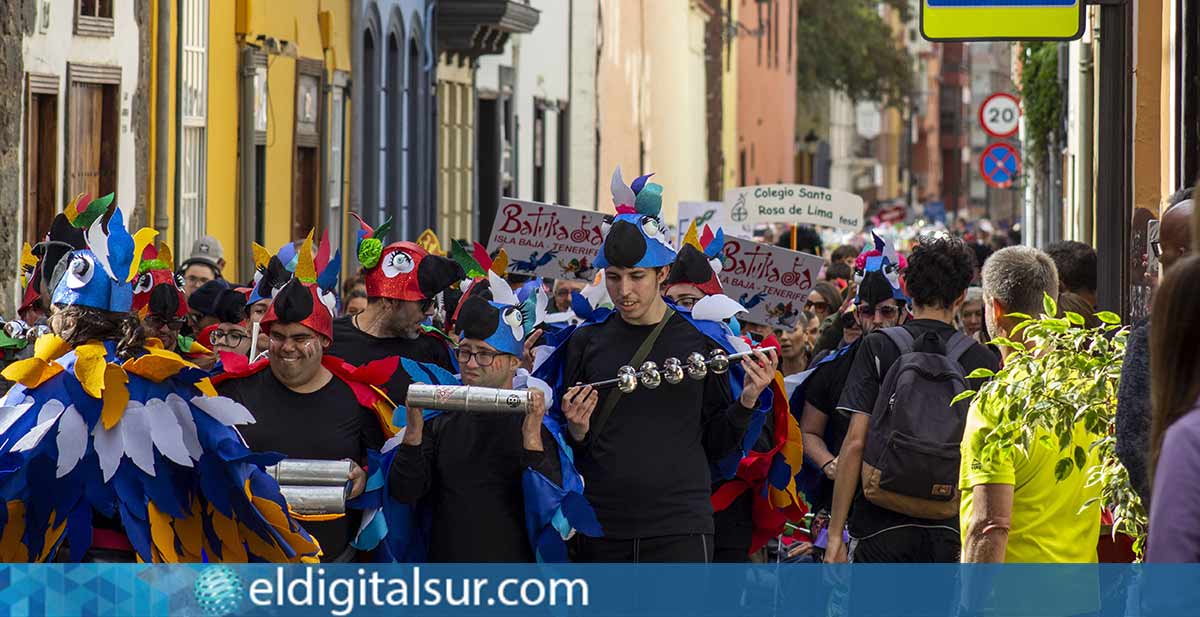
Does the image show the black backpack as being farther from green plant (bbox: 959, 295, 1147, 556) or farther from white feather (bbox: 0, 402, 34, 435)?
white feather (bbox: 0, 402, 34, 435)

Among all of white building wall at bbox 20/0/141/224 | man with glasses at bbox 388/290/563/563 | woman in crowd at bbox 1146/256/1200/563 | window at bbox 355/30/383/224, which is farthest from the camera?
window at bbox 355/30/383/224

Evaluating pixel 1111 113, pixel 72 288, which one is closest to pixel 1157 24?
pixel 1111 113

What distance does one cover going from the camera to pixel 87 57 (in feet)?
50.1

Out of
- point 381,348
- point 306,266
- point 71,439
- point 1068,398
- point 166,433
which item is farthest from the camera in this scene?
point 381,348

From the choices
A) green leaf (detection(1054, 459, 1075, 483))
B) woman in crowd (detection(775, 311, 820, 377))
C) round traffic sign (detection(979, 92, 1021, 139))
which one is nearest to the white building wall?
woman in crowd (detection(775, 311, 820, 377))

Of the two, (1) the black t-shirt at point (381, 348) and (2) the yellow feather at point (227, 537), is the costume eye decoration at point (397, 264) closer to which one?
(1) the black t-shirt at point (381, 348)

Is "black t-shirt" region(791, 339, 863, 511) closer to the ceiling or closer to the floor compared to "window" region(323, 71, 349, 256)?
closer to the floor

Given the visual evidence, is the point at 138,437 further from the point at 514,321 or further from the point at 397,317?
the point at 397,317

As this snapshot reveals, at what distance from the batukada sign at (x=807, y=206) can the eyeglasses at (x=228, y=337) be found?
1266 cm

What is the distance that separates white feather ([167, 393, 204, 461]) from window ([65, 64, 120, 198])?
8.63 m

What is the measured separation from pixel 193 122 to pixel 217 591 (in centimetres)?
1185

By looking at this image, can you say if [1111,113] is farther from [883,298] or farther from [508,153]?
[508,153]

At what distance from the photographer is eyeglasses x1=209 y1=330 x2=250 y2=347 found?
10102mm

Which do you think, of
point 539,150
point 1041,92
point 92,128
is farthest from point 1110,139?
point 539,150
